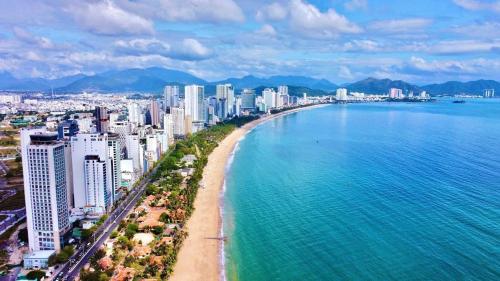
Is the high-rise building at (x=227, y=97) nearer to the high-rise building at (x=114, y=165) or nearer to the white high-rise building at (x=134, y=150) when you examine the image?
the white high-rise building at (x=134, y=150)

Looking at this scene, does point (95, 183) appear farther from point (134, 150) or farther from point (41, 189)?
point (134, 150)

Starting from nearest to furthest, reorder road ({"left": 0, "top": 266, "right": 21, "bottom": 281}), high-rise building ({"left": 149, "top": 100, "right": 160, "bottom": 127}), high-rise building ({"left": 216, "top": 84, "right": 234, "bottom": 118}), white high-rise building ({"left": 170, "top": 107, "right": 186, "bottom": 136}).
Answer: road ({"left": 0, "top": 266, "right": 21, "bottom": 281}) → white high-rise building ({"left": 170, "top": 107, "right": 186, "bottom": 136}) → high-rise building ({"left": 149, "top": 100, "right": 160, "bottom": 127}) → high-rise building ({"left": 216, "top": 84, "right": 234, "bottom": 118})

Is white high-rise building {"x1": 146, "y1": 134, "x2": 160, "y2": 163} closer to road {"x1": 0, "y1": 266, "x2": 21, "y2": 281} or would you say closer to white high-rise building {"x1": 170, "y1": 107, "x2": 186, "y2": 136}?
white high-rise building {"x1": 170, "y1": 107, "x2": 186, "y2": 136}

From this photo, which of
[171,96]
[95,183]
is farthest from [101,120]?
[171,96]

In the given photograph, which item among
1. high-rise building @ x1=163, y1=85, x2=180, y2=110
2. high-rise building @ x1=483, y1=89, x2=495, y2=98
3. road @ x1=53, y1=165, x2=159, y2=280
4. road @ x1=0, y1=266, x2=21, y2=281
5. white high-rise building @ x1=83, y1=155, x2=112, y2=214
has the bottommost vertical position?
road @ x1=0, y1=266, x2=21, y2=281

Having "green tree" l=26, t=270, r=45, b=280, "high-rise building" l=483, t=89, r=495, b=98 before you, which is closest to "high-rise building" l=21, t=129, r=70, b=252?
"green tree" l=26, t=270, r=45, b=280

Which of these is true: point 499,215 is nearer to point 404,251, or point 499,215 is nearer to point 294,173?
point 404,251

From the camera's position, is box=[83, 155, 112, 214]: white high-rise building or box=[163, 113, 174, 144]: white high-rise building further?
box=[163, 113, 174, 144]: white high-rise building
